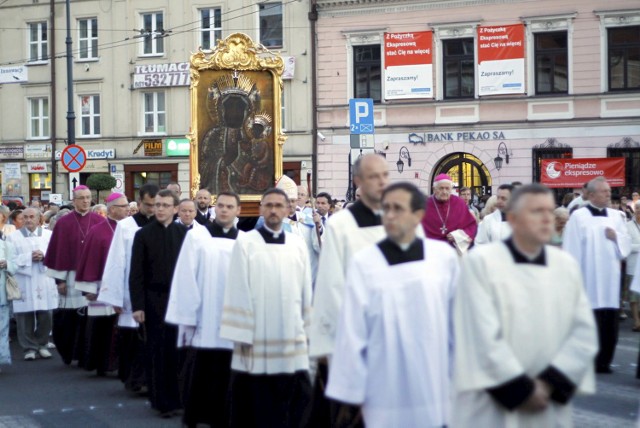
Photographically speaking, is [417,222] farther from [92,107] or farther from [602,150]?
[92,107]

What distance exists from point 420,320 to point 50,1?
3728cm

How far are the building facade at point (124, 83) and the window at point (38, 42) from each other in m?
0.04

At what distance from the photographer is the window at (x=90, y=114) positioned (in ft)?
131

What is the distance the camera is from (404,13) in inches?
1367

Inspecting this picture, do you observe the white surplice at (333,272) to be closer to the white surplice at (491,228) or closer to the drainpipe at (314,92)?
the white surplice at (491,228)

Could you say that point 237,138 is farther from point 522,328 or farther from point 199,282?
point 522,328

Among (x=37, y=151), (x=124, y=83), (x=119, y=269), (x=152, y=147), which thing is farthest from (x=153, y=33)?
(x=119, y=269)

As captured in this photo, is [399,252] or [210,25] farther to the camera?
[210,25]

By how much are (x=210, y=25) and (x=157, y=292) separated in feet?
95.8

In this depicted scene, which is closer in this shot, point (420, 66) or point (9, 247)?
point (9, 247)

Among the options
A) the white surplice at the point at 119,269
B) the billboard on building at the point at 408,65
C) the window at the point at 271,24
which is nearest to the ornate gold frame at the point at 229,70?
the white surplice at the point at 119,269

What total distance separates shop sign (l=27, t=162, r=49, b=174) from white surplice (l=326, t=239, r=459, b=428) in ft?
118

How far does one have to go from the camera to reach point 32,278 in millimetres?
14938

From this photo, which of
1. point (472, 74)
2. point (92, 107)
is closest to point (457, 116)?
point (472, 74)
